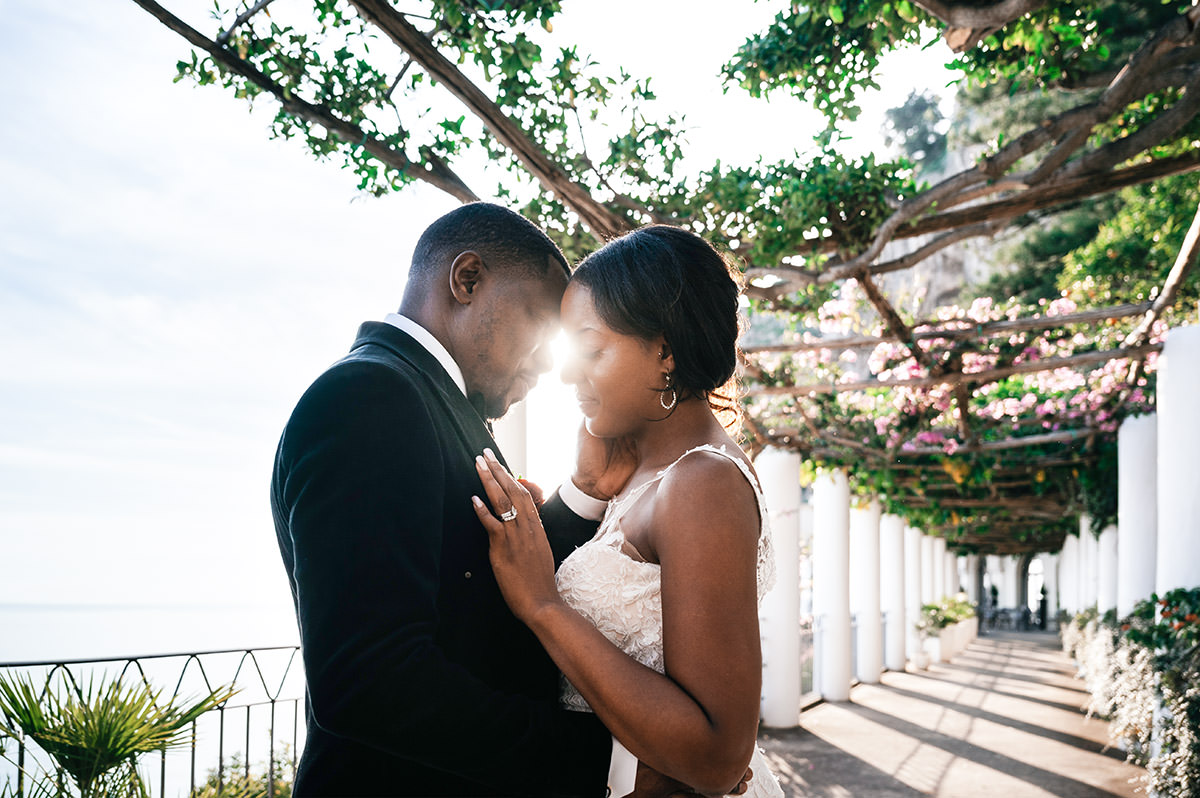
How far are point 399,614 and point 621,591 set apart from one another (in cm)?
67

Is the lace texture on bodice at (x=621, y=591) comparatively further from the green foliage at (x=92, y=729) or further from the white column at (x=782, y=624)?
the white column at (x=782, y=624)

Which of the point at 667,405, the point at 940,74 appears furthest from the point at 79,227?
the point at 667,405

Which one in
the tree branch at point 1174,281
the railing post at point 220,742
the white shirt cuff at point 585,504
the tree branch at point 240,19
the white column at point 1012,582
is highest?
the tree branch at point 240,19

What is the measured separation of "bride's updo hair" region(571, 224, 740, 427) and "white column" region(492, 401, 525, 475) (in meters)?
2.66

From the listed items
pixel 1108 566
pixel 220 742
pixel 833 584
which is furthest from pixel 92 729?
pixel 1108 566

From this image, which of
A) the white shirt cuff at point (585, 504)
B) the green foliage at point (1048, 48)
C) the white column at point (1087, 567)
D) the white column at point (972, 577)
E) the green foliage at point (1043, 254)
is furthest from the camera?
the white column at point (972, 577)

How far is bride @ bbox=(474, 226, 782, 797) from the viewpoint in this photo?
1.58 metres

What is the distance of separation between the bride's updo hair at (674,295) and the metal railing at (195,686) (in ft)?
8.86

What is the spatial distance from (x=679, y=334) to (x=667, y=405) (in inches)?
7.8

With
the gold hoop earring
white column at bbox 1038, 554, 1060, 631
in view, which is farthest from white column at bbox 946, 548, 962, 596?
the gold hoop earring

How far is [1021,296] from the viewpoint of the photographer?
22.0 meters

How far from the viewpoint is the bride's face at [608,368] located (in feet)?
6.35

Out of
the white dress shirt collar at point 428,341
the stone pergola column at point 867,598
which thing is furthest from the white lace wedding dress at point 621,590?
the stone pergola column at point 867,598

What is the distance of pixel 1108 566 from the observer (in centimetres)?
1511
